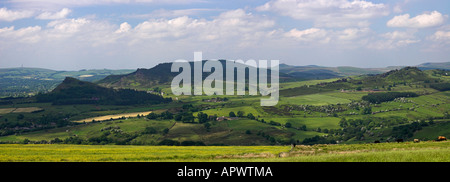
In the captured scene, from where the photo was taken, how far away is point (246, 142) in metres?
152

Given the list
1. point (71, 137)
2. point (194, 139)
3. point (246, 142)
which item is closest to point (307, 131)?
point (246, 142)

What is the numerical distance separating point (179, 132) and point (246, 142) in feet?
123

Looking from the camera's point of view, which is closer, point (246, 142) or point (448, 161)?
point (448, 161)
